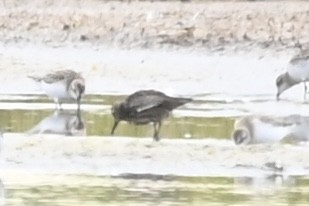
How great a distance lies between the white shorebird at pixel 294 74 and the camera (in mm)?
13406

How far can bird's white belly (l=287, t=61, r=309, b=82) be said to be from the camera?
1373cm

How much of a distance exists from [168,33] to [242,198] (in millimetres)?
7121

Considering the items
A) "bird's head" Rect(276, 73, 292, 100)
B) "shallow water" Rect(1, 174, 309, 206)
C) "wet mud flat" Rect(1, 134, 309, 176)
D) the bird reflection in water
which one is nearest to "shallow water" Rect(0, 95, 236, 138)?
the bird reflection in water

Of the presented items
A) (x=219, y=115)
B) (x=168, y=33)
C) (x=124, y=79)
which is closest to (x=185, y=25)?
(x=168, y=33)

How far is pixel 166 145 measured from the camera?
10656mm

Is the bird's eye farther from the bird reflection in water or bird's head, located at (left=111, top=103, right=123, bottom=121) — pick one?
bird's head, located at (left=111, top=103, right=123, bottom=121)

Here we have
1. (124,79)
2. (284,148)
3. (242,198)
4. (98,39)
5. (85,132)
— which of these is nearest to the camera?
(242,198)

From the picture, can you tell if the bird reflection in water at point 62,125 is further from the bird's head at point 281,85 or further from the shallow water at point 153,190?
the bird's head at point 281,85

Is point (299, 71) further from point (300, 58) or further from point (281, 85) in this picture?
point (281, 85)

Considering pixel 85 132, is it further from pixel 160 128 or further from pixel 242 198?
pixel 242 198

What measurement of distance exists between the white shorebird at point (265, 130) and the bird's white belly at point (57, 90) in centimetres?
194

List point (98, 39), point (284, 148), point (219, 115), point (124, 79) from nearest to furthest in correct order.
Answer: point (284, 148) → point (219, 115) → point (124, 79) → point (98, 39)

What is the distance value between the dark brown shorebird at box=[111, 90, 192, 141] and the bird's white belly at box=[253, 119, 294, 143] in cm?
76

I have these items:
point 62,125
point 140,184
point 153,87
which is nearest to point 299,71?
point 153,87
